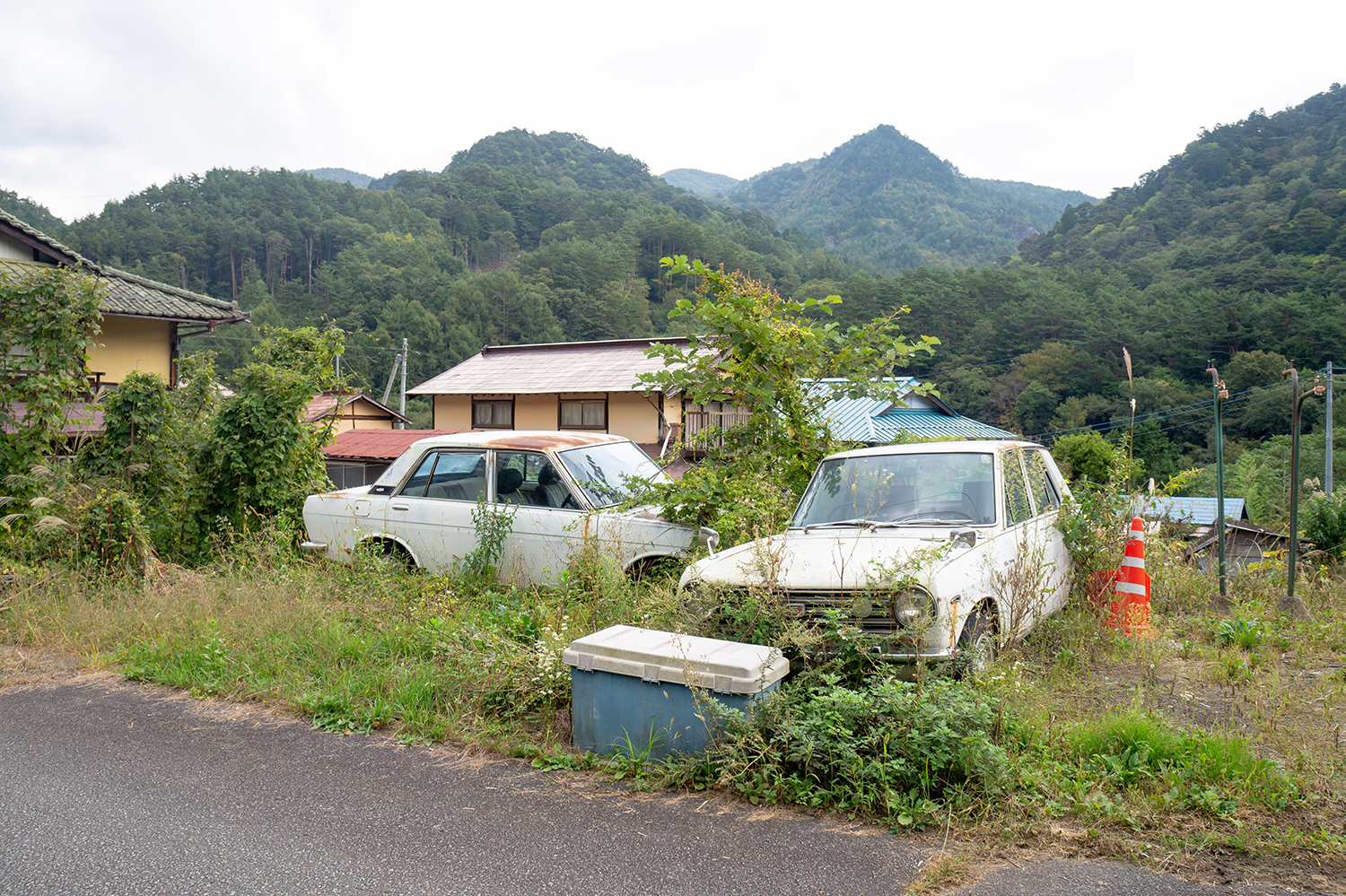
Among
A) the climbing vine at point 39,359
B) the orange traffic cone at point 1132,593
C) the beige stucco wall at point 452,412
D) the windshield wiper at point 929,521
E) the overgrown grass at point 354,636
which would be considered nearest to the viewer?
the overgrown grass at point 354,636

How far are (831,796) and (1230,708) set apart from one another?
102 inches

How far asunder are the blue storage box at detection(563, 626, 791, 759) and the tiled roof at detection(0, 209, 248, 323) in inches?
633

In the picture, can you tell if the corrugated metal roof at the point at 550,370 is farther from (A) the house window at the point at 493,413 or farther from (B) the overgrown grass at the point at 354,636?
(B) the overgrown grass at the point at 354,636

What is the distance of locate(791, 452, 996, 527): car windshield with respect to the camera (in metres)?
5.48

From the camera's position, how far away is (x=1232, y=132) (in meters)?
76.6

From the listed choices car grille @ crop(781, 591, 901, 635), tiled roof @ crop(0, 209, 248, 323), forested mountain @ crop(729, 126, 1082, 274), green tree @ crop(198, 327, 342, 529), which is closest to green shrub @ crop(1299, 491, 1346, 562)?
car grille @ crop(781, 591, 901, 635)

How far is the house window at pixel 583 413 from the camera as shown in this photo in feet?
95.3

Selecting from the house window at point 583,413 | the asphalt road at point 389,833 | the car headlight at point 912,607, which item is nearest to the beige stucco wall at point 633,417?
the house window at point 583,413

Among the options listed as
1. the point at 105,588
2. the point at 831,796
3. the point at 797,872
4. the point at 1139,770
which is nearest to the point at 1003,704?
the point at 1139,770

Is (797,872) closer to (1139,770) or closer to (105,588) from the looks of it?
(1139,770)

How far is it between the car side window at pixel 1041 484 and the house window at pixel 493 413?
84.6 ft

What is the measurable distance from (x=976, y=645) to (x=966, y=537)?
0.85 metres

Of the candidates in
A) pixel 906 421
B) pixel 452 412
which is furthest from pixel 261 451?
pixel 906 421

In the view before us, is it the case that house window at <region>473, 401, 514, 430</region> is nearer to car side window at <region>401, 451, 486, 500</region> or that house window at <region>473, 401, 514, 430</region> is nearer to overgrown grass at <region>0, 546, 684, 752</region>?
car side window at <region>401, 451, 486, 500</region>
